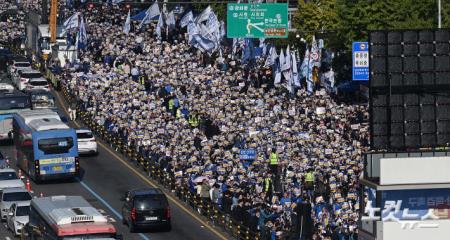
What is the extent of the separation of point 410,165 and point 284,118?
92.4ft

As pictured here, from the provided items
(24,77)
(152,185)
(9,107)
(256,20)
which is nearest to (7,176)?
(152,185)

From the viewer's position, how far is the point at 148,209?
61406 mm

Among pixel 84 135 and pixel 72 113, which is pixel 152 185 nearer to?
pixel 84 135

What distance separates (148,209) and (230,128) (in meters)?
13.3

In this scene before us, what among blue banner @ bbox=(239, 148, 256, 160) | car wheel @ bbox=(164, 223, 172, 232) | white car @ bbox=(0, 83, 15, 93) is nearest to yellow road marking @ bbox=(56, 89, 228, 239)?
car wheel @ bbox=(164, 223, 172, 232)

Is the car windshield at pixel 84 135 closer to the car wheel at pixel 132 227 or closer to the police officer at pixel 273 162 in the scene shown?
the police officer at pixel 273 162

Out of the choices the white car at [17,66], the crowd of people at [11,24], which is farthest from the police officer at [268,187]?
the crowd of people at [11,24]

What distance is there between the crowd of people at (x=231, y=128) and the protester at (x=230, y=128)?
0.07 m

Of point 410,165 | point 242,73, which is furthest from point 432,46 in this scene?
point 242,73

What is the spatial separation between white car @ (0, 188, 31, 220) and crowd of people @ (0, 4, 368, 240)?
7.41 metres

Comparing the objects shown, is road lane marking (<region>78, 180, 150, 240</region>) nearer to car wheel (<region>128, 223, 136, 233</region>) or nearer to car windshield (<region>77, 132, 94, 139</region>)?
car wheel (<region>128, 223, 136, 233</region>)

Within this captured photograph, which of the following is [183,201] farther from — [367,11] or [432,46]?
[367,11]

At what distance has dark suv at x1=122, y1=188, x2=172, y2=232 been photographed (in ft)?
201

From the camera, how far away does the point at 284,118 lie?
75.6 m
